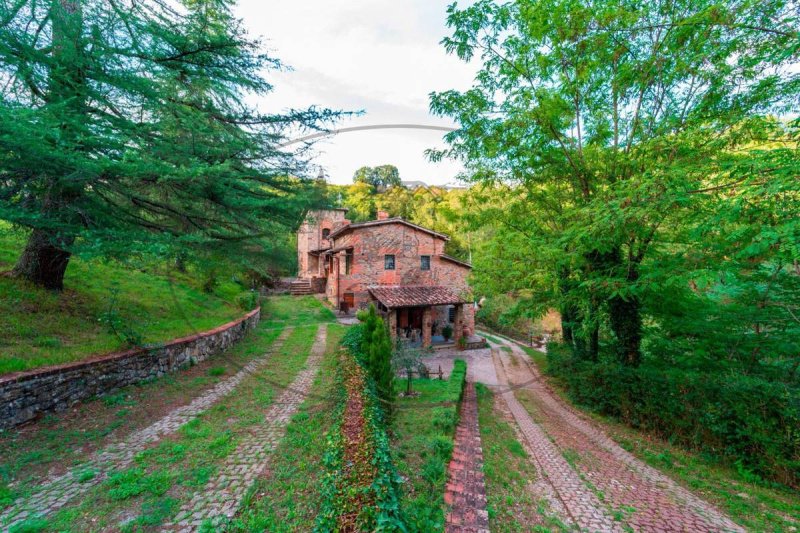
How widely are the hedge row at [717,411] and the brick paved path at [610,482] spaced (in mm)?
1257

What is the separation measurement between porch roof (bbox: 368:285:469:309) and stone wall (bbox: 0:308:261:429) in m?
8.89

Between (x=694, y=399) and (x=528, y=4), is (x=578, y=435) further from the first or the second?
(x=528, y=4)

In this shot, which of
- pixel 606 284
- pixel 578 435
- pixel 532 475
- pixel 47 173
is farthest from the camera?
pixel 578 435

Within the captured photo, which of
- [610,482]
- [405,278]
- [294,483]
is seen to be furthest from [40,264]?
[405,278]

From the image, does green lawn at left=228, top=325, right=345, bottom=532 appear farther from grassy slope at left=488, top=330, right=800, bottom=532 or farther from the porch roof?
the porch roof

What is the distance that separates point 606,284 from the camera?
679cm

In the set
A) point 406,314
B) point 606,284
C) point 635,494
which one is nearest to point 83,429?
point 635,494

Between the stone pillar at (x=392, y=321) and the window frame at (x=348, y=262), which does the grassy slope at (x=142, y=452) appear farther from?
the window frame at (x=348, y=262)

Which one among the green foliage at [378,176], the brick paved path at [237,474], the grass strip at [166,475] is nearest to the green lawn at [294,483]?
the brick paved path at [237,474]

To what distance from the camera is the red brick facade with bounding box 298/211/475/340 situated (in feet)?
59.7

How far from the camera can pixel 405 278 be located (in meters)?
18.9

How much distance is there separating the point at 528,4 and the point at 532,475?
1016 centimetres

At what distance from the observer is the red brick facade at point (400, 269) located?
18.2 m

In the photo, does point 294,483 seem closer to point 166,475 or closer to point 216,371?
point 166,475
